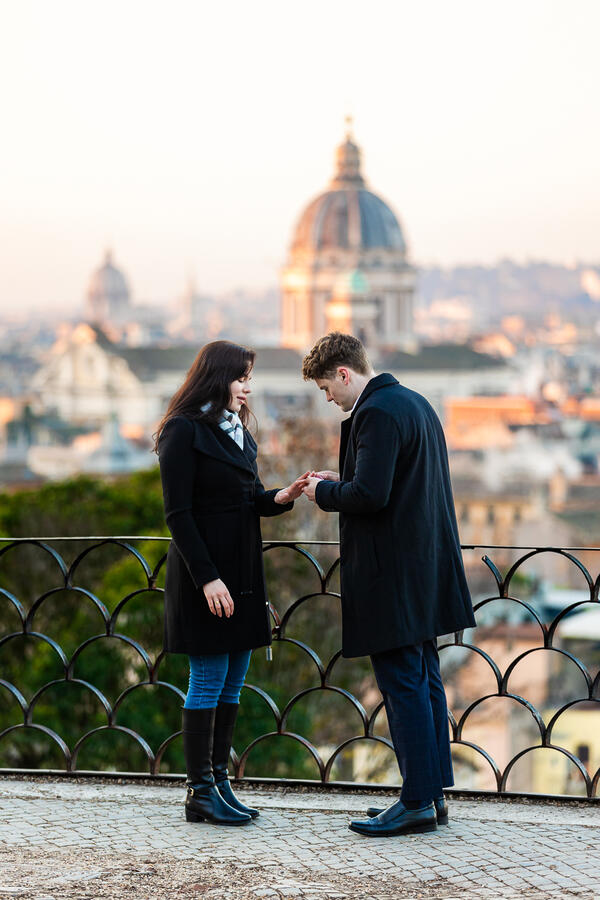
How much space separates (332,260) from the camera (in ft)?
360

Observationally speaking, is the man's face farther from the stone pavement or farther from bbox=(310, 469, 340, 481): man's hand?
the stone pavement

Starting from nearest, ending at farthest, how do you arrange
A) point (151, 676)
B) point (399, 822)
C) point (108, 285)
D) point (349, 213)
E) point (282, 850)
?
1. point (282, 850)
2. point (399, 822)
3. point (151, 676)
4. point (349, 213)
5. point (108, 285)

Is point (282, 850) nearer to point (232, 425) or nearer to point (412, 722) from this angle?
point (412, 722)

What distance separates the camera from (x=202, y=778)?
Result: 349cm

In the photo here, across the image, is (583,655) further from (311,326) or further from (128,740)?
(311,326)

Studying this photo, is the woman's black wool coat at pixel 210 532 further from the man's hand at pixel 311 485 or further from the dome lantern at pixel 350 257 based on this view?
the dome lantern at pixel 350 257

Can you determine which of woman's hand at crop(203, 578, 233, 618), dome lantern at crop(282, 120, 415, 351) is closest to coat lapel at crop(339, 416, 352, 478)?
woman's hand at crop(203, 578, 233, 618)

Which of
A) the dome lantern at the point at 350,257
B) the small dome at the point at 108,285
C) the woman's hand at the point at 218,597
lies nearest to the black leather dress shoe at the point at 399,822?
the woman's hand at the point at 218,597

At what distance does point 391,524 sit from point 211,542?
440 millimetres

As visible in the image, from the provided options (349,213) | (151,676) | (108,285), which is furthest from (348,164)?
(151,676)

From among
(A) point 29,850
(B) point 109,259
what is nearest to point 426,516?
(A) point 29,850

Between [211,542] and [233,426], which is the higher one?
[233,426]

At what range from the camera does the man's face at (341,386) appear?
334 cm

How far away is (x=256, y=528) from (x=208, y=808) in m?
0.70
